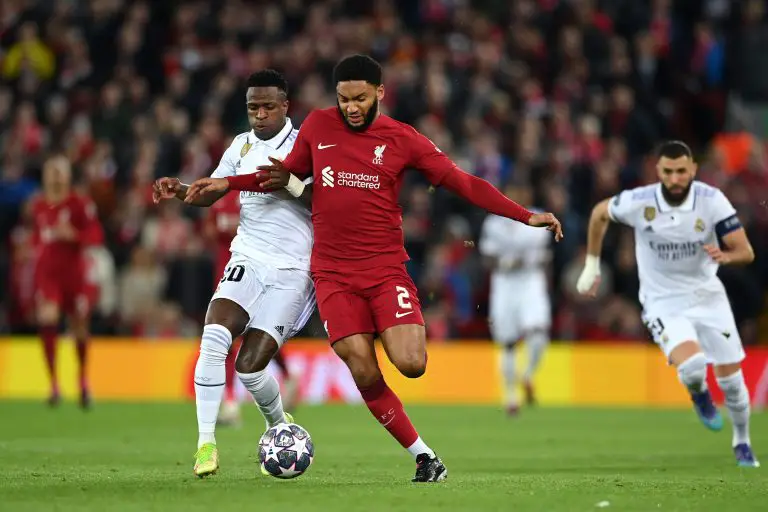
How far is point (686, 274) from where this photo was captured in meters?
12.4

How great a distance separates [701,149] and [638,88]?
4.56 ft

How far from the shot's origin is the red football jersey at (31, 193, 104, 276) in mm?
18500

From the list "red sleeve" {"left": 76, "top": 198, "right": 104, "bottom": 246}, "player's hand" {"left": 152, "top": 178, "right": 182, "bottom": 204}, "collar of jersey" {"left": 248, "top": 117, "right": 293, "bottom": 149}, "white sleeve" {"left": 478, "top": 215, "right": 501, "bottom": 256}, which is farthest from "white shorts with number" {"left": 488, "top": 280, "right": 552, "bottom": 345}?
"player's hand" {"left": 152, "top": 178, "right": 182, "bottom": 204}

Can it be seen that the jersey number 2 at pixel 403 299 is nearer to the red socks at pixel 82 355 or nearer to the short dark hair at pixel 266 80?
the short dark hair at pixel 266 80

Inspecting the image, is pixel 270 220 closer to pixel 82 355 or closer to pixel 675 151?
pixel 675 151

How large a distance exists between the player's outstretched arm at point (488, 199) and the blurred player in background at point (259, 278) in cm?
106

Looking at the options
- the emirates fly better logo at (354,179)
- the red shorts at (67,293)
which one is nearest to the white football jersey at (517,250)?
the red shorts at (67,293)

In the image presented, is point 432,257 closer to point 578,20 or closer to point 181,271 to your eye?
point 181,271

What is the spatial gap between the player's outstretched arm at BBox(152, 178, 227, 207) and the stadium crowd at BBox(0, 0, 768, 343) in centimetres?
1041

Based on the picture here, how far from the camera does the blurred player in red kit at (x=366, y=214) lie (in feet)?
31.1

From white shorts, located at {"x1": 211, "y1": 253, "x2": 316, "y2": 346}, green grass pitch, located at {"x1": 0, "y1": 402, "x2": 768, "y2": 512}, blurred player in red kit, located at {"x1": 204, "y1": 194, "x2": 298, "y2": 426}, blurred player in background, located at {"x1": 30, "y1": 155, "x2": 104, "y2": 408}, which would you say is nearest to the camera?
green grass pitch, located at {"x1": 0, "y1": 402, "x2": 768, "y2": 512}

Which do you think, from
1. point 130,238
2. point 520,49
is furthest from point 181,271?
point 520,49

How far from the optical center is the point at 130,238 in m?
22.2

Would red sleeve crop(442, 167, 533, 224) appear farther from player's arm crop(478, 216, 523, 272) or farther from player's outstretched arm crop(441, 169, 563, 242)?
player's arm crop(478, 216, 523, 272)
